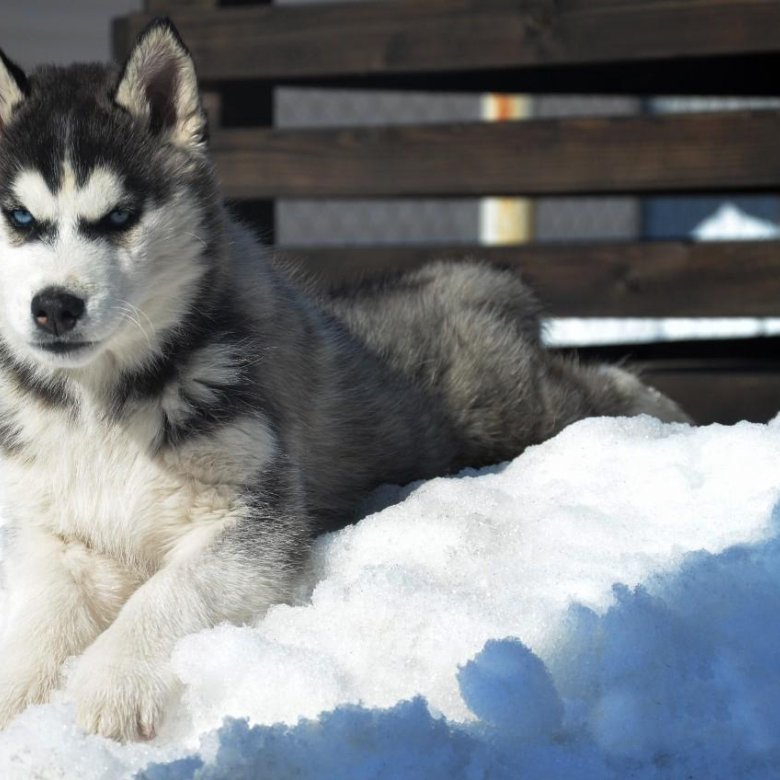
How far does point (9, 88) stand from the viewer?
8.71ft

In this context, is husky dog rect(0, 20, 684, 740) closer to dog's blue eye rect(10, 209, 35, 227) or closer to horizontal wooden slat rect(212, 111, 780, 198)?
dog's blue eye rect(10, 209, 35, 227)

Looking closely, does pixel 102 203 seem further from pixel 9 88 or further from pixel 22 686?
pixel 22 686

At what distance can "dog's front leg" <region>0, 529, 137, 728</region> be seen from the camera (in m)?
2.35

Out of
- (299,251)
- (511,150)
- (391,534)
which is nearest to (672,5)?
Answer: (511,150)

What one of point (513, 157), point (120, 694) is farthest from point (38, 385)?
point (513, 157)

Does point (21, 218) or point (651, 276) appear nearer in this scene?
point (21, 218)

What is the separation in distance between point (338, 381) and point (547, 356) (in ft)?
3.60

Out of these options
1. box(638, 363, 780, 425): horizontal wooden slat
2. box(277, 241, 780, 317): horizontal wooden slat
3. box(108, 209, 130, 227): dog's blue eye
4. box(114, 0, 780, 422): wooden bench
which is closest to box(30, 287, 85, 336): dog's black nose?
box(108, 209, 130, 227): dog's blue eye

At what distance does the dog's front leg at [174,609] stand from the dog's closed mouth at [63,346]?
0.45 metres

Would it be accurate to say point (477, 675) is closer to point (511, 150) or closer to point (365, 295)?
point (365, 295)

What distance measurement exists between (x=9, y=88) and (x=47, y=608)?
3.55 ft

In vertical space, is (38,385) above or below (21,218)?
below

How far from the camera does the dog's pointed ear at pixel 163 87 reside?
8.82ft

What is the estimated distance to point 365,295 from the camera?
13.1 feet
